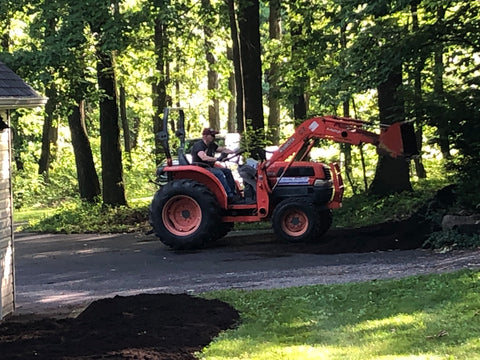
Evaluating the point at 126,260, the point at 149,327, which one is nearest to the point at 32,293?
the point at 126,260

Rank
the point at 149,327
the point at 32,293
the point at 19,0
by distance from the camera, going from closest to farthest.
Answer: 1. the point at 149,327
2. the point at 32,293
3. the point at 19,0

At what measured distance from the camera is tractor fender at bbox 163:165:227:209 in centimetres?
1338

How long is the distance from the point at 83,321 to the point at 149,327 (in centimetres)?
96

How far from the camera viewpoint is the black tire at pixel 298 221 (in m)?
12.7

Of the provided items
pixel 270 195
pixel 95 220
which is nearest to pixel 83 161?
pixel 95 220

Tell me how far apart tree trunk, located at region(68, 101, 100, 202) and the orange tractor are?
845 centimetres

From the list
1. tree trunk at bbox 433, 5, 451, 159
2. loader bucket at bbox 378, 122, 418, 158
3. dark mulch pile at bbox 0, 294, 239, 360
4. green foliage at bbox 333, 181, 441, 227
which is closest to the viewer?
dark mulch pile at bbox 0, 294, 239, 360

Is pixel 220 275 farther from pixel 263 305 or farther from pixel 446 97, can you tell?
pixel 446 97

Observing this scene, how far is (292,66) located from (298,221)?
7.45 metres

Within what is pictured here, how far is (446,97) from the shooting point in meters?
12.4

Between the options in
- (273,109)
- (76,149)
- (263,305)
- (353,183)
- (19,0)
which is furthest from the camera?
(273,109)

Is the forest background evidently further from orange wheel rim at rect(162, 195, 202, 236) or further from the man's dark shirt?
orange wheel rim at rect(162, 195, 202, 236)

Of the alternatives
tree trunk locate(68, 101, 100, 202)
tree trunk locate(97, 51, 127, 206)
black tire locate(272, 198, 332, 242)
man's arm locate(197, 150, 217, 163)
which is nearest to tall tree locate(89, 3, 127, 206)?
tree trunk locate(97, 51, 127, 206)

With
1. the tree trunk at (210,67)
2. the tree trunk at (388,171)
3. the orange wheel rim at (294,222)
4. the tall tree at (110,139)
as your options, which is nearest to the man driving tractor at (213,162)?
the orange wheel rim at (294,222)
